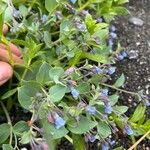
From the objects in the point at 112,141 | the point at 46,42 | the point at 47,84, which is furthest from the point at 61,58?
the point at 112,141

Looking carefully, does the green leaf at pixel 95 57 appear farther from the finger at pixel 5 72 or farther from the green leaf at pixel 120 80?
the finger at pixel 5 72

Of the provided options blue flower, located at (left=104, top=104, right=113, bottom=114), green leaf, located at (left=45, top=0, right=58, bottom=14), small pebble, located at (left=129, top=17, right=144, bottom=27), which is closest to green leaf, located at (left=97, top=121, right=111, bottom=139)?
blue flower, located at (left=104, top=104, right=113, bottom=114)

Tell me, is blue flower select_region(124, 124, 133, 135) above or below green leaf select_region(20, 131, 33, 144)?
below

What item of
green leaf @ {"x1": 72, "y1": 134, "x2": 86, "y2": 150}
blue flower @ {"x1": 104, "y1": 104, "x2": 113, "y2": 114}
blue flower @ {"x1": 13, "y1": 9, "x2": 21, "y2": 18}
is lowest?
green leaf @ {"x1": 72, "y1": 134, "x2": 86, "y2": 150}

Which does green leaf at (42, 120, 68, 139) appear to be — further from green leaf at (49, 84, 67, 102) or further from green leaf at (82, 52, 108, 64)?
green leaf at (82, 52, 108, 64)

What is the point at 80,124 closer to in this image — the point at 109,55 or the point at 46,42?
the point at 46,42

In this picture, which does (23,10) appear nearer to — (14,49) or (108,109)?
(14,49)

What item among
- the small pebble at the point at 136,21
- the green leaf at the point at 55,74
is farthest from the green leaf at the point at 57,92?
the small pebble at the point at 136,21
